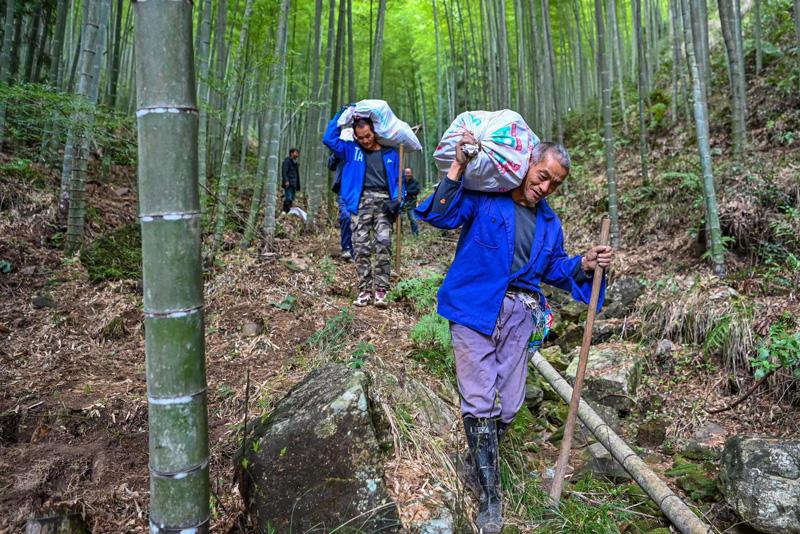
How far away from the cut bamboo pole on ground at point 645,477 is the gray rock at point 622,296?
1.91 metres

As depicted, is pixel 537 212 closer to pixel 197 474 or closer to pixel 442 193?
pixel 442 193

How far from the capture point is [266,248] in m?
6.00

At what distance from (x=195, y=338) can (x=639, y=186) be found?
7679 mm

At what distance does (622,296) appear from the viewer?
5.50 metres

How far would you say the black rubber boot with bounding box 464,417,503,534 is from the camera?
2.31 metres

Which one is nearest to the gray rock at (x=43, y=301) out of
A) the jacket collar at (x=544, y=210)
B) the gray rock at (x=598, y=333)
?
the jacket collar at (x=544, y=210)

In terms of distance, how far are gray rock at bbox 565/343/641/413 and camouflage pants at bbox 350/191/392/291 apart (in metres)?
1.78

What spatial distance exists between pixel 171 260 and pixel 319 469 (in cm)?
140

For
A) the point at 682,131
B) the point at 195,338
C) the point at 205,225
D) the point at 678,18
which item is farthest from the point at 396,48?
the point at 195,338

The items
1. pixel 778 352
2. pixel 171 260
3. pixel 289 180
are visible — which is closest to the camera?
pixel 171 260

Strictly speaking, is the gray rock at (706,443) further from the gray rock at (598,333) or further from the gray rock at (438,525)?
the gray rock at (438,525)

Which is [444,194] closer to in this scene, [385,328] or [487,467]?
[487,467]

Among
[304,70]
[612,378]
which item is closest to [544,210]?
[612,378]

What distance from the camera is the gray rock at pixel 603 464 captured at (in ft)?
10.4
